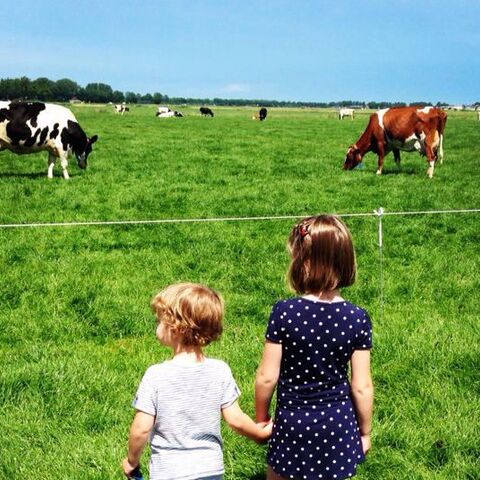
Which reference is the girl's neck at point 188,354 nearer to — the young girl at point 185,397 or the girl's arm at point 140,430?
the young girl at point 185,397

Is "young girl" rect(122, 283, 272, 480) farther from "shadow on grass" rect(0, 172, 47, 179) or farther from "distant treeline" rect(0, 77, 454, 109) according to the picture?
"distant treeline" rect(0, 77, 454, 109)

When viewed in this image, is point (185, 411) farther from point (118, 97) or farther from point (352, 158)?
point (118, 97)

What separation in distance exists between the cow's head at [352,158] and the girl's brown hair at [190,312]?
15208 millimetres

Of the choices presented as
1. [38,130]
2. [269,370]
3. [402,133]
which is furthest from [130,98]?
[269,370]

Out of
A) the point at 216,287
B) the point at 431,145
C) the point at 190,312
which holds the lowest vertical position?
the point at 216,287

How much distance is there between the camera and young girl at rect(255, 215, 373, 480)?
2602mm

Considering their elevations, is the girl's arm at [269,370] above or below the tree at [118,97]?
below

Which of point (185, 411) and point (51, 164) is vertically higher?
point (51, 164)

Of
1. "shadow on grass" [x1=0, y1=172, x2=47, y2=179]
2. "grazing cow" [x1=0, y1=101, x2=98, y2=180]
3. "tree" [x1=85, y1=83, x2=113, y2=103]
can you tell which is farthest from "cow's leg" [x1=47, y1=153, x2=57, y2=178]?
"tree" [x1=85, y1=83, x2=113, y2=103]

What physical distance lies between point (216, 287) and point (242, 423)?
4.78 meters

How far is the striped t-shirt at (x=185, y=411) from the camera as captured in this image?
2.50 metres

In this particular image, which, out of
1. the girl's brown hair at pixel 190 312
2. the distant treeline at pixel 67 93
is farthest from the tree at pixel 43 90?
the girl's brown hair at pixel 190 312

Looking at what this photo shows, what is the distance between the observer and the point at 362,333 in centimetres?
262

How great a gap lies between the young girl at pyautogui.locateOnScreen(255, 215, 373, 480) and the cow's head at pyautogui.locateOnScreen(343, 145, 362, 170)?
15023 millimetres
